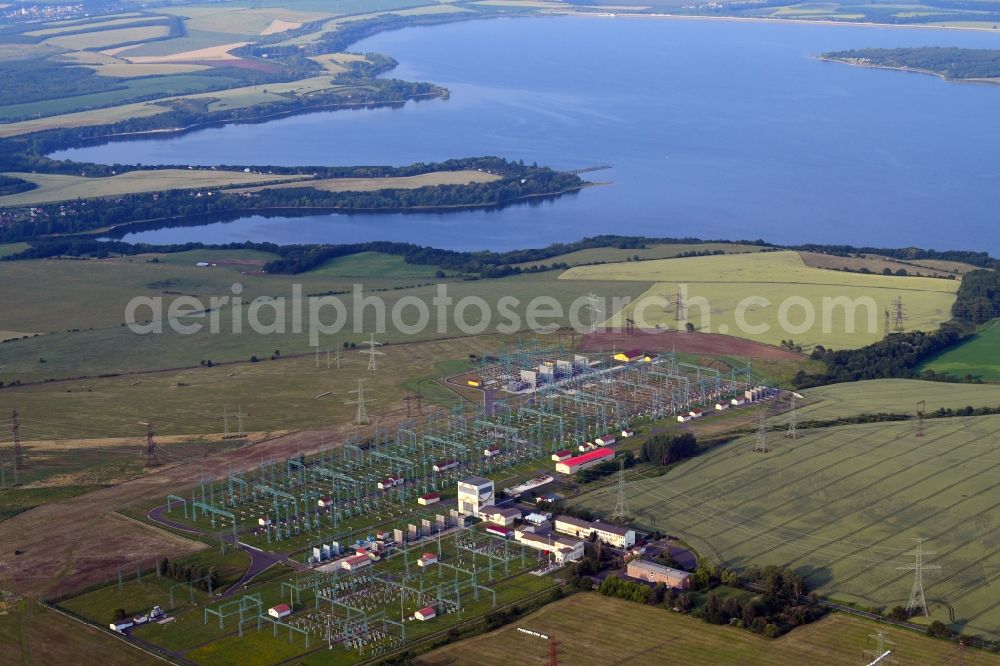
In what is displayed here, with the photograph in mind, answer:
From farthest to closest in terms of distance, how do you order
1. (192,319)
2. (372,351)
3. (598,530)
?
(192,319)
(372,351)
(598,530)

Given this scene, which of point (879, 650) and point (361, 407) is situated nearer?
point (879, 650)

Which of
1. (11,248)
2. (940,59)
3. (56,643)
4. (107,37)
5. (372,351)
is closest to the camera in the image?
(56,643)

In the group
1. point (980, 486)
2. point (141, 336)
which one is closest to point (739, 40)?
point (141, 336)

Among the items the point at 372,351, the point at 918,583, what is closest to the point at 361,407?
the point at 372,351

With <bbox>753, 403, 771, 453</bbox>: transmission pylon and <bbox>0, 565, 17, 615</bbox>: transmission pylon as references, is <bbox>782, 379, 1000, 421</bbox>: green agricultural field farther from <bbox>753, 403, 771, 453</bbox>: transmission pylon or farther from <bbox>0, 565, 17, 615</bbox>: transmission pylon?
<bbox>0, 565, 17, 615</bbox>: transmission pylon

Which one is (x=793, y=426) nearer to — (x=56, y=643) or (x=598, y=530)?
(x=598, y=530)

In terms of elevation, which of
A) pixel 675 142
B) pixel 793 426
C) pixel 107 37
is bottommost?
pixel 793 426
